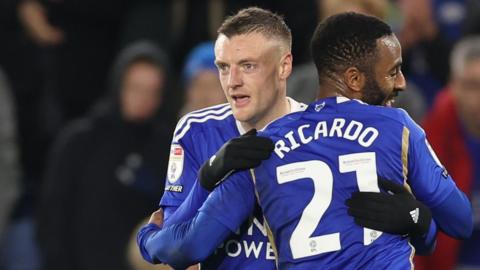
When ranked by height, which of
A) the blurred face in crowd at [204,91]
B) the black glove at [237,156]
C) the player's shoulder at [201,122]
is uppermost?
the player's shoulder at [201,122]

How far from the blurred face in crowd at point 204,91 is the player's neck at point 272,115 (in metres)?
2.75

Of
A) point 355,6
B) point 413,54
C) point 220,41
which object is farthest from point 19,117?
point 220,41

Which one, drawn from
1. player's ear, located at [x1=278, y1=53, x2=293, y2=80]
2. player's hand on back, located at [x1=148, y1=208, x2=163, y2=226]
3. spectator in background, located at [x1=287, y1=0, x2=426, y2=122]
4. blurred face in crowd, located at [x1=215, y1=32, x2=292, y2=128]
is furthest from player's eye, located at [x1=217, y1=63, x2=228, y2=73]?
spectator in background, located at [x1=287, y1=0, x2=426, y2=122]

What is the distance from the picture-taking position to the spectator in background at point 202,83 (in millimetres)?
7867

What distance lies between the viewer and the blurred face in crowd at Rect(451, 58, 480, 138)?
25.9 ft

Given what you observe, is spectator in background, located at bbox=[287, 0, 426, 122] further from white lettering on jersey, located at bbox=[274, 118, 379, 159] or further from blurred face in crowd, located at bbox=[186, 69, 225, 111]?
white lettering on jersey, located at bbox=[274, 118, 379, 159]

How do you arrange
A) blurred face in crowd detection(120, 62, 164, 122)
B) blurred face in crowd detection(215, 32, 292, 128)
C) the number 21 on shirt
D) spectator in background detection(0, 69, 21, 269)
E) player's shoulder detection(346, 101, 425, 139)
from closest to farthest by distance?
the number 21 on shirt
player's shoulder detection(346, 101, 425, 139)
blurred face in crowd detection(215, 32, 292, 128)
blurred face in crowd detection(120, 62, 164, 122)
spectator in background detection(0, 69, 21, 269)

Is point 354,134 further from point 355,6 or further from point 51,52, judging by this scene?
point 51,52

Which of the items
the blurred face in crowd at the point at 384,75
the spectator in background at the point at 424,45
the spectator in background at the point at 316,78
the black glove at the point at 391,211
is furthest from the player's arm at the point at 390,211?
the spectator in background at the point at 424,45

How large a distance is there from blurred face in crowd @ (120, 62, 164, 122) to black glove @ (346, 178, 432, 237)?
376 centimetres

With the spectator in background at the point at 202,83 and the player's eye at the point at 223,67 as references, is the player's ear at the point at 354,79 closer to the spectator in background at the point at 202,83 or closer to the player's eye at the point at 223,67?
the player's eye at the point at 223,67

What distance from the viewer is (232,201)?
4.74 m

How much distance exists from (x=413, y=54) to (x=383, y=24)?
13.2 feet

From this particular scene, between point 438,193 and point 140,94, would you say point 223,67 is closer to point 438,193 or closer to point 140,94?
point 438,193
